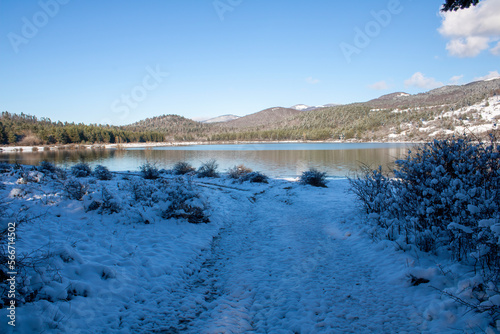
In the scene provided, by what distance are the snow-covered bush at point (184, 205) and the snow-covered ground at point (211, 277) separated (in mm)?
152

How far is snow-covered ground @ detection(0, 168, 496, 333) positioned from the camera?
3352 mm

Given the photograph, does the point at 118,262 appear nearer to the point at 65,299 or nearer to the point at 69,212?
the point at 65,299

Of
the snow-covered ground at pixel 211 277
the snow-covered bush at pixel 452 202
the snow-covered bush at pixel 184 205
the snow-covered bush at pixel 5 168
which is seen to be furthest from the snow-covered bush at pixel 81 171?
the snow-covered bush at pixel 452 202

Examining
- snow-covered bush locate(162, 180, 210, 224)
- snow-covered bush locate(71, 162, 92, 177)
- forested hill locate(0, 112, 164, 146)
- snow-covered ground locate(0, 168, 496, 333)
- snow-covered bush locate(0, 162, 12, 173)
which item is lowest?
snow-covered ground locate(0, 168, 496, 333)

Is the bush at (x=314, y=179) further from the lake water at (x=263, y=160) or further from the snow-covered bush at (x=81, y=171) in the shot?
the snow-covered bush at (x=81, y=171)

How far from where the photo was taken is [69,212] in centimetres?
752

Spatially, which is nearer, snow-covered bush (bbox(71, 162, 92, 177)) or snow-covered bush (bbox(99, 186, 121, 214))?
snow-covered bush (bbox(99, 186, 121, 214))

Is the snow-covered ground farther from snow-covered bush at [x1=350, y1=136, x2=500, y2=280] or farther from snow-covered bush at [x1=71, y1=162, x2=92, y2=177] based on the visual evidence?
snow-covered bush at [x1=71, y1=162, x2=92, y2=177]

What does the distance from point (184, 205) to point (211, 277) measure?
147 inches

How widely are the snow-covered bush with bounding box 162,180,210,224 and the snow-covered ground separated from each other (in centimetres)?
15

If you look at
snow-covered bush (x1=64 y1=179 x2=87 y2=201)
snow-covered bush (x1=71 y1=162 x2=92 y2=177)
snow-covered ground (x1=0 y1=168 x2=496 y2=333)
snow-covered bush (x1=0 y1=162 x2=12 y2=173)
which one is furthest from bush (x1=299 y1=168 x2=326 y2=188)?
snow-covered bush (x1=0 y1=162 x2=12 y2=173)

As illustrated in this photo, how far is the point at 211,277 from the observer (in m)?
5.03

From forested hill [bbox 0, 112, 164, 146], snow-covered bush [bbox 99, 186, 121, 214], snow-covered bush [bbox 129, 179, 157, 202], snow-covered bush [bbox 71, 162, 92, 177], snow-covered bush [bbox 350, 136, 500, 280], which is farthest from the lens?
forested hill [bbox 0, 112, 164, 146]

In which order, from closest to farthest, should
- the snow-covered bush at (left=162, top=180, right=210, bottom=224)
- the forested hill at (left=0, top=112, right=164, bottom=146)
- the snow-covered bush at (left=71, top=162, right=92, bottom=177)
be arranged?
the snow-covered bush at (left=162, top=180, right=210, bottom=224)
the snow-covered bush at (left=71, top=162, right=92, bottom=177)
the forested hill at (left=0, top=112, right=164, bottom=146)
